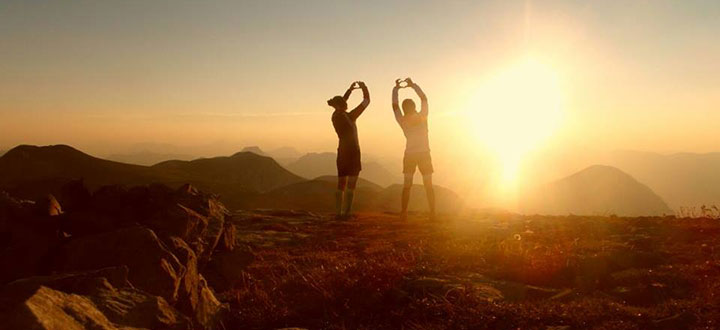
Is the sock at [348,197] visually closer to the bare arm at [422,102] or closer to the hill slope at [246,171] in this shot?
the bare arm at [422,102]

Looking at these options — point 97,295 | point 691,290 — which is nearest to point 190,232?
point 97,295

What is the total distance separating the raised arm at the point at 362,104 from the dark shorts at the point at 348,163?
1058 mm

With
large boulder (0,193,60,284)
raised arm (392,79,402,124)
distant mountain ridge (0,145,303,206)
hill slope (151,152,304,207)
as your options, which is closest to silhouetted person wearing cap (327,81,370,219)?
raised arm (392,79,402,124)

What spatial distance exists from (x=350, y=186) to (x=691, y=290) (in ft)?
30.0

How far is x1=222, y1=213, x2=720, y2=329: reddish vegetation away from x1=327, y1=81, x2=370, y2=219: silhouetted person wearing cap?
3586 mm

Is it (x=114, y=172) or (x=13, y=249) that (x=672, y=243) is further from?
(x=114, y=172)

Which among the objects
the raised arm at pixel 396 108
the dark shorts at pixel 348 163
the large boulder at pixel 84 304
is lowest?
the large boulder at pixel 84 304

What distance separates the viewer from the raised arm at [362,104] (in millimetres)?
13508

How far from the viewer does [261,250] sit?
9820 millimetres

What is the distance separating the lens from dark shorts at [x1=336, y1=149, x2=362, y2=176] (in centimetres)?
1373

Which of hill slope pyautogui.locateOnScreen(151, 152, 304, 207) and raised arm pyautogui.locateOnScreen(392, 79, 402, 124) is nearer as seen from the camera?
raised arm pyautogui.locateOnScreen(392, 79, 402, 124)

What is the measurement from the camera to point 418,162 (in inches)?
503

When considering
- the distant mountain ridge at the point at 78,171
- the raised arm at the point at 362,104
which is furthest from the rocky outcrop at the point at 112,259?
the distant mountain ridge at the point at 78,171

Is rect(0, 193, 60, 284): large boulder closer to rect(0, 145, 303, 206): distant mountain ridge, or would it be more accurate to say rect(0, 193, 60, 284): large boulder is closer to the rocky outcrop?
the rocky outcrop
